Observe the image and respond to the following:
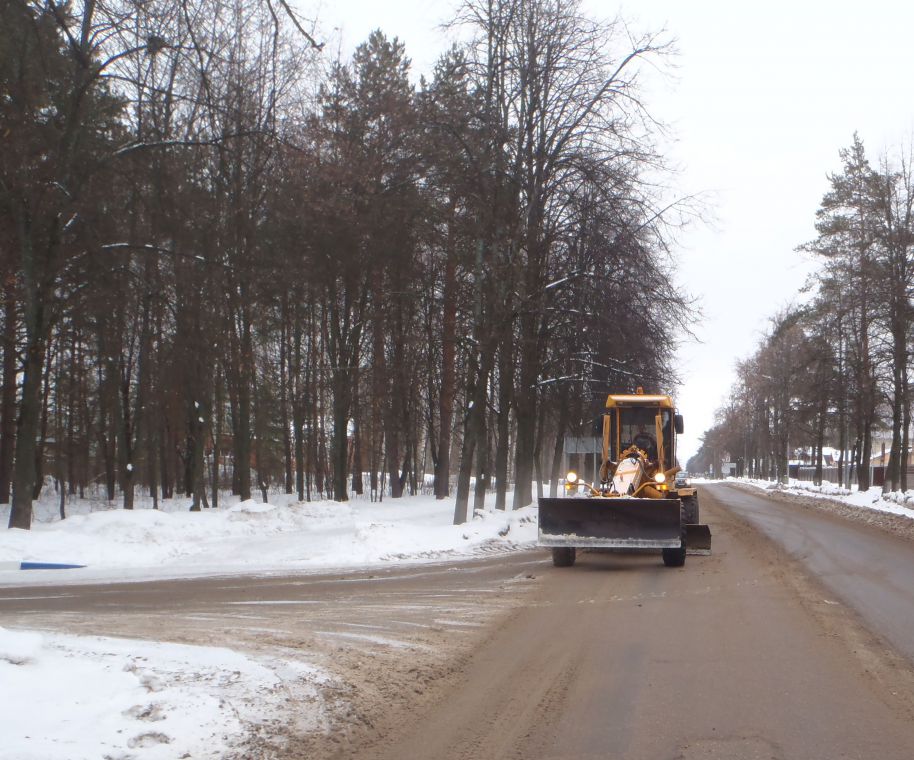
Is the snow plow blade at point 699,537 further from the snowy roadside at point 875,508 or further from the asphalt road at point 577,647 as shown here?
the snowy roadside at point 875,508

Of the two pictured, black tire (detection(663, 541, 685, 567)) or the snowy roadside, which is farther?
the snowy roadside

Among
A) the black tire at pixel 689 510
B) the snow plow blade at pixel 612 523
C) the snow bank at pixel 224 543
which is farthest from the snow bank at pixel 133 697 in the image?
the black tire at pixel 689 510

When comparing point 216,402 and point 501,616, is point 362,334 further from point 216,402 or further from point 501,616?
point 501,616

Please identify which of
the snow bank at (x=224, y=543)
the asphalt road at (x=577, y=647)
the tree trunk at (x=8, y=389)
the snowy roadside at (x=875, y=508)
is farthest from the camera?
the snowy roadside at (x=875, y=508)

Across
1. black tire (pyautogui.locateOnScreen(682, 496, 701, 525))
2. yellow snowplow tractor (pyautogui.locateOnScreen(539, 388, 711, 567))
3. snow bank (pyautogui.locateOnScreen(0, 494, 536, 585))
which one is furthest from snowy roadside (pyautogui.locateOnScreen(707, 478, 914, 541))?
snow bank (pyautogui.locateOnScreen(0, 494, 536, 585))

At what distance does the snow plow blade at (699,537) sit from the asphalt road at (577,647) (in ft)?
8.68

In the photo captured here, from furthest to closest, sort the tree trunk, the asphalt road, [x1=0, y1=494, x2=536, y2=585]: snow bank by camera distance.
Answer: the tree trunk → [x1=0, y1=494, x2=536, y2=585]: snow bank → the asphalt road

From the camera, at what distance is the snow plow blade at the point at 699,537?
19844 millimetres

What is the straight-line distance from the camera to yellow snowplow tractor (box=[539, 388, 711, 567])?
1681 centimetres

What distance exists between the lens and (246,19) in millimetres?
6598

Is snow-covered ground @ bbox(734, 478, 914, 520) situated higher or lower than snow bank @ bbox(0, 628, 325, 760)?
lower

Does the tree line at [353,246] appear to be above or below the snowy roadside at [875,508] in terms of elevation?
above

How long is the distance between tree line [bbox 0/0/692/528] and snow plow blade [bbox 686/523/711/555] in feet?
21.3

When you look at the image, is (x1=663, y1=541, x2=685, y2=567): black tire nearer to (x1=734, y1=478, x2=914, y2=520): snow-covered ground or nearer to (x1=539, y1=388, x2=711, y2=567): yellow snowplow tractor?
(x1=539, y1=388, x2=711, y2=567): yellow snowplow tractor
